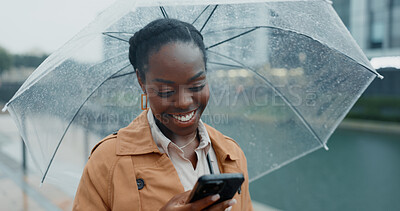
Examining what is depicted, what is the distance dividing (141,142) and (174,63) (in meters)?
0.36

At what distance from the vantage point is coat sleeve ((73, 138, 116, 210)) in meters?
1.26

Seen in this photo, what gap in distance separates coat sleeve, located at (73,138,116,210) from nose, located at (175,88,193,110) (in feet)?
1.11

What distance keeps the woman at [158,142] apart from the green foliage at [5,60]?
36.8m

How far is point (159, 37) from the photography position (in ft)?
4.26

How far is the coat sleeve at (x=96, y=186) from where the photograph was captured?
→ 1259 mm

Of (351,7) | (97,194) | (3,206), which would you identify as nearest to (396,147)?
(3,206)

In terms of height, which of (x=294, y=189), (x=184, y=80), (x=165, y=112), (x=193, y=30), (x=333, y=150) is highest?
(x=193, y=30)

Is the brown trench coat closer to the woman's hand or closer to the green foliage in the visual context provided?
the woman's hand

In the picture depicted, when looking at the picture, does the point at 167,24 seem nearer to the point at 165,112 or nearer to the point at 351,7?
the point at 165,112

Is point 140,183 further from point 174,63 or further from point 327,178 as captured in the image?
point 327,178

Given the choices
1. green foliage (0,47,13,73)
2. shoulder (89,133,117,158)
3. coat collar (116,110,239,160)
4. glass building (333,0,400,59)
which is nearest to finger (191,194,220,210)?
coat collar (116,110,239,160)

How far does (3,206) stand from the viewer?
4.31 m

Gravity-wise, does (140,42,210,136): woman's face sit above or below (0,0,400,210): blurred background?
above

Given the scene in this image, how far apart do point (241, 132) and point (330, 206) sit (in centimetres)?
329
